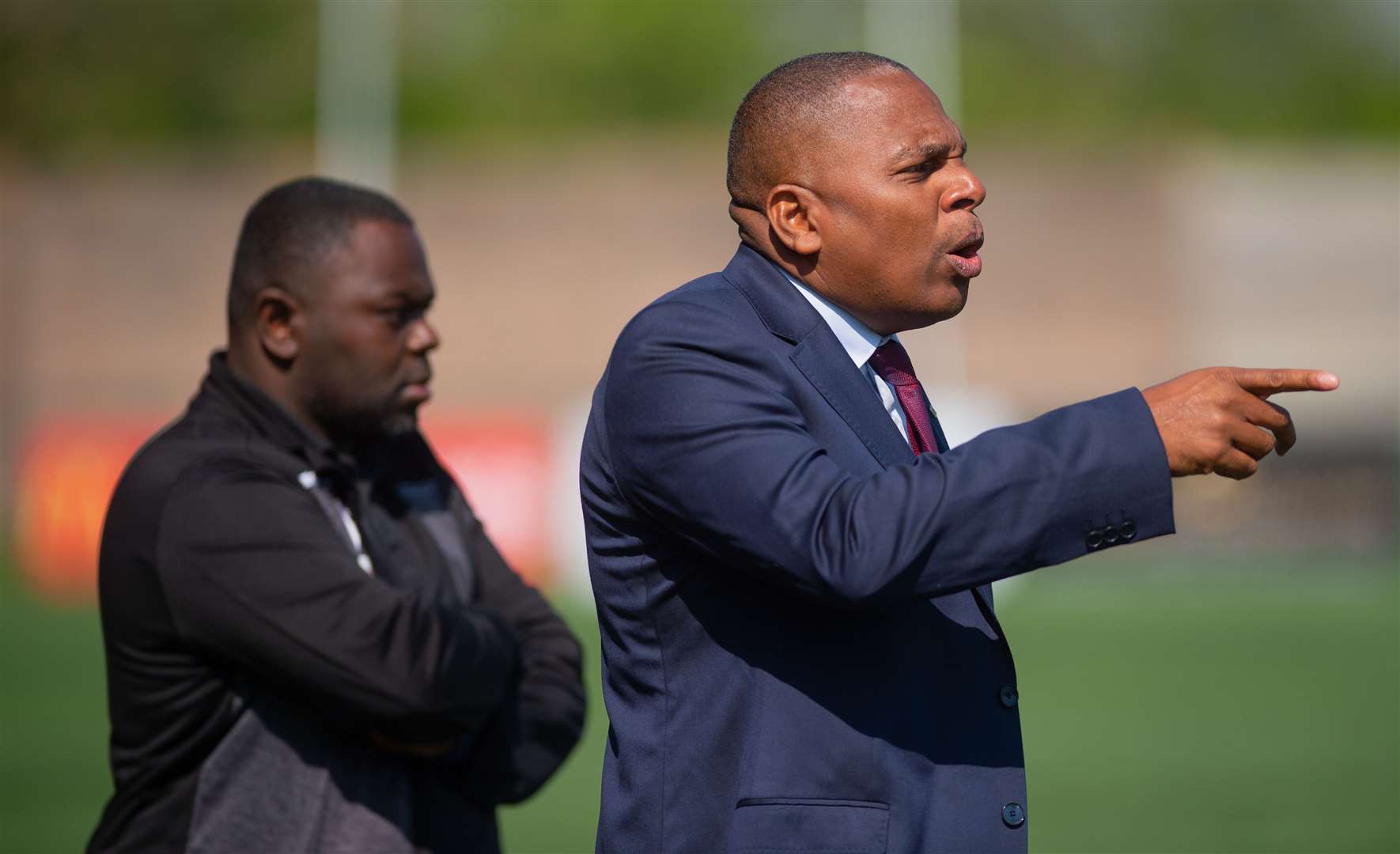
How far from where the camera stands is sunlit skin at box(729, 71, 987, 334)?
2367 mm

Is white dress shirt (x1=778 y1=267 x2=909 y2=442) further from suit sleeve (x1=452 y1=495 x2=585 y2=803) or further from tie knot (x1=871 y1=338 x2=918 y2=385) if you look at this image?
suit sleeve (x1=452 y1=495 x2=585 y2=803)

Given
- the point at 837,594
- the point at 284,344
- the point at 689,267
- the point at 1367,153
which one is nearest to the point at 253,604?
the point at 284,344

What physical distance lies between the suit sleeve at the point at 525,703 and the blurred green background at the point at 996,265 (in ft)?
11.6

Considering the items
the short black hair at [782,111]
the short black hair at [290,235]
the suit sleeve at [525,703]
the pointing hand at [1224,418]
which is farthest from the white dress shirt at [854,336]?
the short black hair at [290,235]

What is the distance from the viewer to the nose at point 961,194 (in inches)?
93.3

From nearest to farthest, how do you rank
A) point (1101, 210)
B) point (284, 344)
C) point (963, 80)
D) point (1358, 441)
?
point (284, 344), point (1358, 441), point (1101, 210), point (963, 80)

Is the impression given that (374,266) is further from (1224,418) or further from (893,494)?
(1224,418)

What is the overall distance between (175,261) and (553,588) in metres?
14.1

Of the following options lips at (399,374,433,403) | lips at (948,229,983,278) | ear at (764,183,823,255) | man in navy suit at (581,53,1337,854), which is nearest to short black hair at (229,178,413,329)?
lips at (399,374,433,403)

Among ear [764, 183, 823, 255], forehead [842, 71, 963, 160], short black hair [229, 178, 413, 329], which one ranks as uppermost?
short black hair [229, 178, 413, 329]

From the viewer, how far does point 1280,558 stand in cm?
1833

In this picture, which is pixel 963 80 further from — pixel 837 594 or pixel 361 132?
pixel 837 594

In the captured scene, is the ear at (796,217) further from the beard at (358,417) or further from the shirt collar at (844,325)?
the beard at (358,417)

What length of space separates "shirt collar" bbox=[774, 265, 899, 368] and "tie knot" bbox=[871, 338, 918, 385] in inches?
1.1
